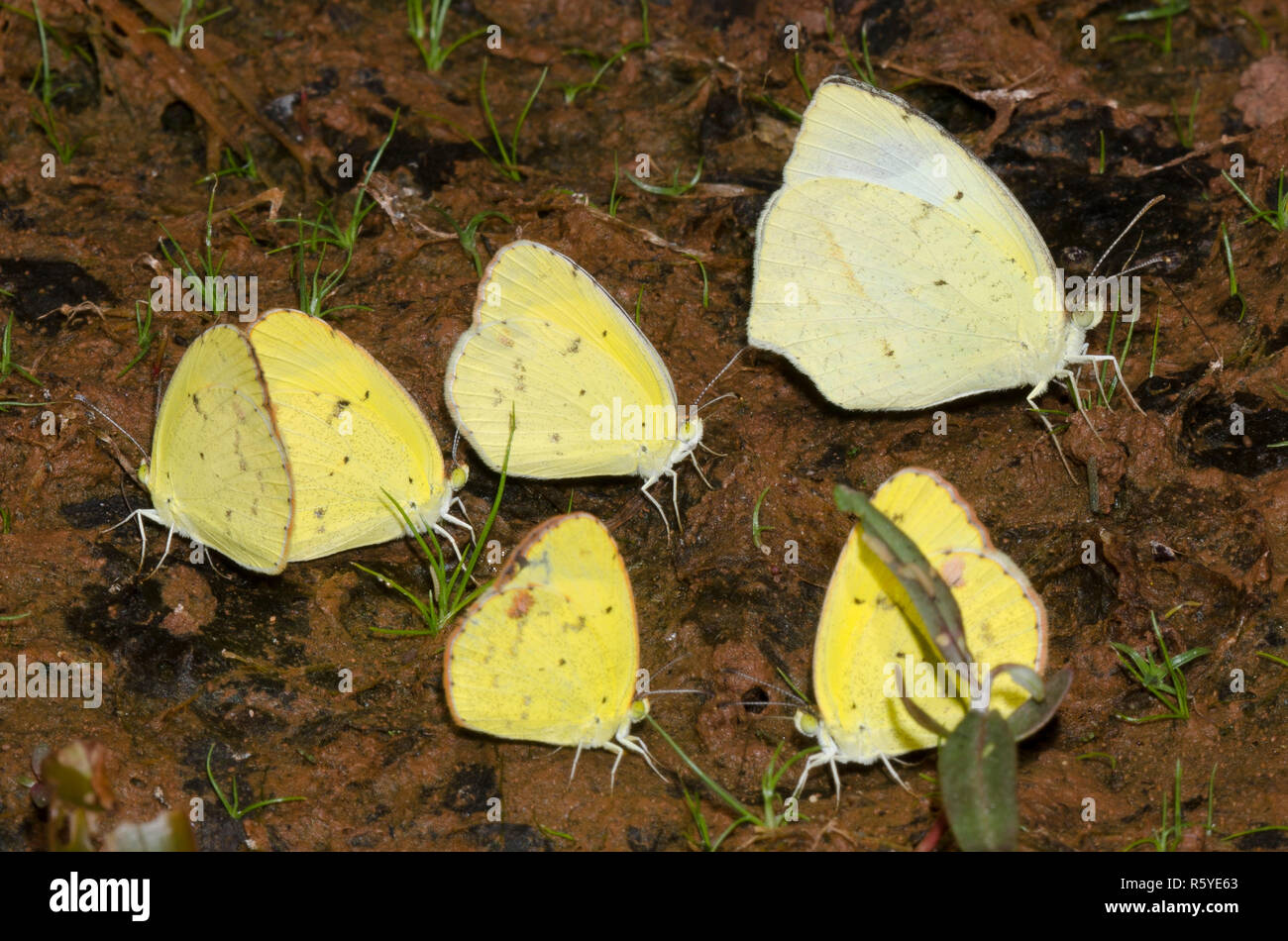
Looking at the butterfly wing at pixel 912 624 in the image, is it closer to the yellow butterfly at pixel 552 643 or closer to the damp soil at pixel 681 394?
the damp soil at pixel 681 394

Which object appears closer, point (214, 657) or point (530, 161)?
point (214, 657)

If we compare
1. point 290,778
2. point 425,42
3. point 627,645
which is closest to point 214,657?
point 290,778

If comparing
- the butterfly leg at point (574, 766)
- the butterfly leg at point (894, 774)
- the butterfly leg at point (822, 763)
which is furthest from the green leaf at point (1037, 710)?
the butterfly leg at point (574, 766)

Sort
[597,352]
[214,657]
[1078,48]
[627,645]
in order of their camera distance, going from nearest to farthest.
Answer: [627,645], [214,657], [597,352], [1078,48]

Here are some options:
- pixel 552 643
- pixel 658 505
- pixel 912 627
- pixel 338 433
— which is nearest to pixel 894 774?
pixel 912 627

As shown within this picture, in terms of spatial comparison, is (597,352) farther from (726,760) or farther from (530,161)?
(530,161)
